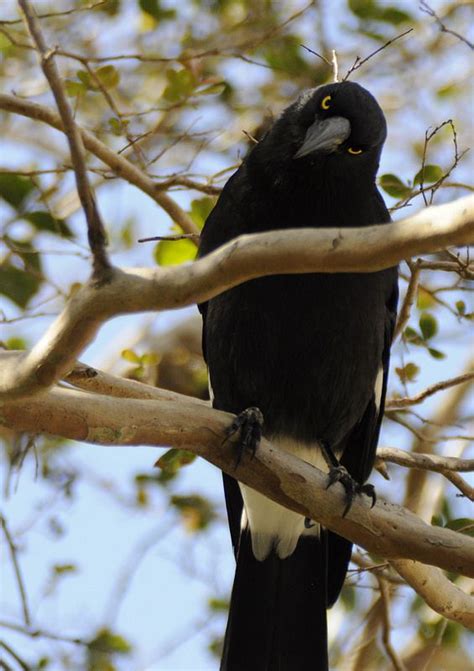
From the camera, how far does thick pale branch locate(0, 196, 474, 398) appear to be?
1938 millimetres

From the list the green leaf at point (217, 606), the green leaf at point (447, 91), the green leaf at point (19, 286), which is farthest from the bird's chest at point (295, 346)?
the green leaf at point (447, 91)

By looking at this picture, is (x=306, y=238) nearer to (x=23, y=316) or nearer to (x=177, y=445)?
(x=177, y=445)

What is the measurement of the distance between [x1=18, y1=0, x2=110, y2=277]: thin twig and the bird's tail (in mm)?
1761

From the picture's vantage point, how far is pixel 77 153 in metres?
1.97

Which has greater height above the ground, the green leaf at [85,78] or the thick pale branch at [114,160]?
the green leaf at [85,78]

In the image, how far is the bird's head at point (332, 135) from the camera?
10.9 feet

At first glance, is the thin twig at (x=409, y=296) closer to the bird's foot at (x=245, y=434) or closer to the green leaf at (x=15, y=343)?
the bird's foot at (x=245, y=434)

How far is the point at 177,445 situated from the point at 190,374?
8.00 feet

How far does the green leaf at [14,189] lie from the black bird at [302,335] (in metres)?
0.79

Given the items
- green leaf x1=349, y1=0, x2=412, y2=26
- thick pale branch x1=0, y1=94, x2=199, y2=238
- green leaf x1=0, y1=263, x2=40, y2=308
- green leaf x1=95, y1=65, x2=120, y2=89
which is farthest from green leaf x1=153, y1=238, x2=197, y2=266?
green leaf x1=349, y1=0, x2=412, y2=26

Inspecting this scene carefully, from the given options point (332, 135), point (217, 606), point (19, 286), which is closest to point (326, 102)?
point (332, 135)

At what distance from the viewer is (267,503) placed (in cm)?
363

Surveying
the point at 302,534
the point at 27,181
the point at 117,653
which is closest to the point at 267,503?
the point at 302,534

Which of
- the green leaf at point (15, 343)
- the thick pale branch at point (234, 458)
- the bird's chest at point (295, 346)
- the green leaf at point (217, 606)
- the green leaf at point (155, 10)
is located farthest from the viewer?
the green leaf at point (217, 606)
